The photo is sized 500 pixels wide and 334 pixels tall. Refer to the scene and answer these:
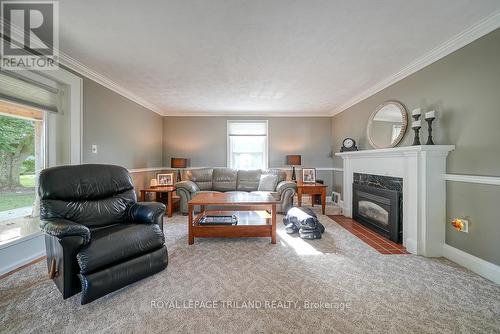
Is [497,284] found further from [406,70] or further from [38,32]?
[38,32]

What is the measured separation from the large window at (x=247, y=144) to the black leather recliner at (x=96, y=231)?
310cm

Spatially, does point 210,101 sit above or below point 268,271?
above

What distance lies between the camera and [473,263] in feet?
6.28

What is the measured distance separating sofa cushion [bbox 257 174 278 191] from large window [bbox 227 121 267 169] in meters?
0.85

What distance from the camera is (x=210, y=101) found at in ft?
13.5

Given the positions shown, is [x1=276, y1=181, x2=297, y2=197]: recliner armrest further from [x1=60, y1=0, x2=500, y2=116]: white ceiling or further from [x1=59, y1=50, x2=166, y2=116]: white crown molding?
[x1=59, y1=50, x2=166, y2=116]: white crown molding

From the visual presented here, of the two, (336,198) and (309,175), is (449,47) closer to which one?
(309,175)

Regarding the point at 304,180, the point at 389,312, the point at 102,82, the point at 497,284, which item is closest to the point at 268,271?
the point at 389,312

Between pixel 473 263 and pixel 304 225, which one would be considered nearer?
pixel 473 263

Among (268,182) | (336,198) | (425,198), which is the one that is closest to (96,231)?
(268,182)

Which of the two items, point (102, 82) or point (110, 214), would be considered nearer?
point (110, 214)

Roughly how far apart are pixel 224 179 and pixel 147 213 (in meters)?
2.61

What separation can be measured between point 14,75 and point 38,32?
1.66 feet

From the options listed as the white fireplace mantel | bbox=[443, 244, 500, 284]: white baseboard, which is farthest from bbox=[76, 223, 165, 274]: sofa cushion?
bbox=[443, 244, 500, 284]: white baseboard
